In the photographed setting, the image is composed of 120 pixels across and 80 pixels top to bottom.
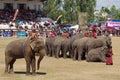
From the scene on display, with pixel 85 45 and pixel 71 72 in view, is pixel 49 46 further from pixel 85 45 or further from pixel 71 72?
pixel 71 72

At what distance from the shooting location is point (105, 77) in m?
16.9

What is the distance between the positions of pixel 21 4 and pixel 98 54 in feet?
155

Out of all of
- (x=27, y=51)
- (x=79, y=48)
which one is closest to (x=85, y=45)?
(x=79, y=48)

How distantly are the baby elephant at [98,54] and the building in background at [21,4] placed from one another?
44.4 m

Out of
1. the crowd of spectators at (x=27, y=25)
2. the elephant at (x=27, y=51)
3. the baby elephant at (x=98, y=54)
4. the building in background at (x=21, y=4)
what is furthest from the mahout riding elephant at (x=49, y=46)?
the building in background at (x=21, y=4)

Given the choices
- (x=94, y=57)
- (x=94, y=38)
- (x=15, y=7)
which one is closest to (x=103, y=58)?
(x=94, y=57)

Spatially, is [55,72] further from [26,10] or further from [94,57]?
[26,10]

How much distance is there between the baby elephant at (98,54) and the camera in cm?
2266

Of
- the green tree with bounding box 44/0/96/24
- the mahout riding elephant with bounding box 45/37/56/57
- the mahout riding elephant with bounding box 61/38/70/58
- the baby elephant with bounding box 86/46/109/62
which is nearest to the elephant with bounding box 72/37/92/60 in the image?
the mahout riding elephant with bounding box 61/38/70/58

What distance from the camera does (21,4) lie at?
69.2m

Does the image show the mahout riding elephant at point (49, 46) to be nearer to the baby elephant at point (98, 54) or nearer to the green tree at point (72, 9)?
the baby elephant at point (98, 54)

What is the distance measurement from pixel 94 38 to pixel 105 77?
770 cm

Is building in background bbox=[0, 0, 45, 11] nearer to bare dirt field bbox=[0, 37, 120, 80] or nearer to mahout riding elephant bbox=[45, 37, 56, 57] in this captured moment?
mahout riding elephant bbox=[45, 37, 56, 57]

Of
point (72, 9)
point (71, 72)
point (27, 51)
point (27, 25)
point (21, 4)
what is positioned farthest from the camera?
point (72, 9)
